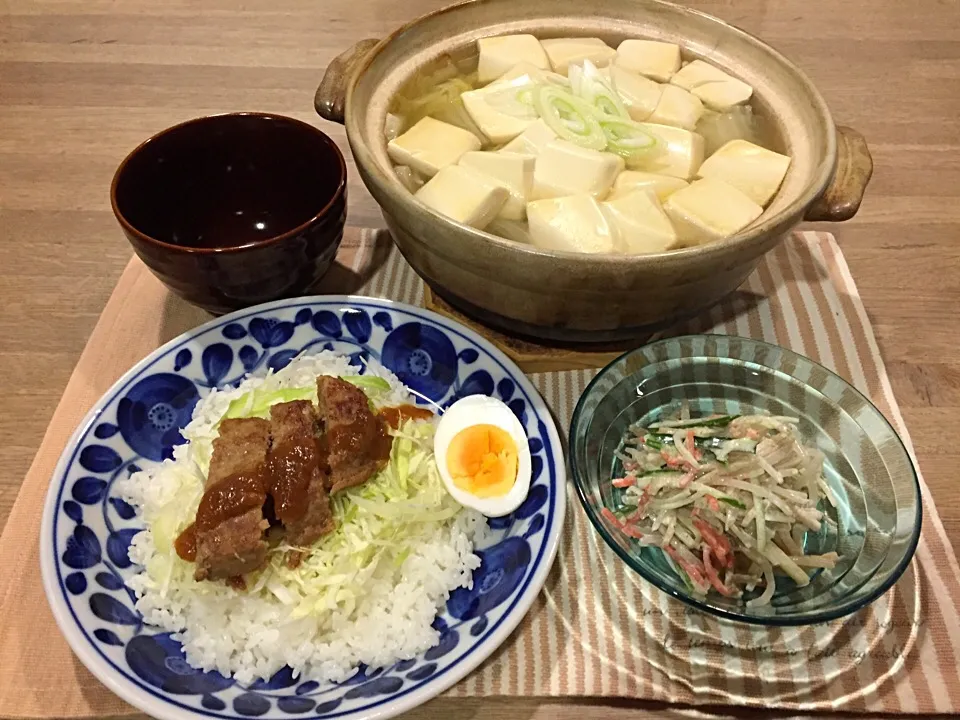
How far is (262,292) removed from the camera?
56.6 inches

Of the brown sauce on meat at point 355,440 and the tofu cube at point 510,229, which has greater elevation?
the tofu cube at point 510,229

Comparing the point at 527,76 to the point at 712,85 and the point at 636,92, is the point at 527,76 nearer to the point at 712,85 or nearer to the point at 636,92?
the point at 636,92

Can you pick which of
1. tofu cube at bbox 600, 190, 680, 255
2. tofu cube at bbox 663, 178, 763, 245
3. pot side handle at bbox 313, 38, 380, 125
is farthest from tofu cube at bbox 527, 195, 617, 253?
pot side handle at bbox 313, 38, 380, 125

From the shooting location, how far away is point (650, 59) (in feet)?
5.32

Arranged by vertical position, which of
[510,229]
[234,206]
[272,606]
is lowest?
[272,606]

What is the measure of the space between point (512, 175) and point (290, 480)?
27.6 inches

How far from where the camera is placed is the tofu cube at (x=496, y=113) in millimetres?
1475

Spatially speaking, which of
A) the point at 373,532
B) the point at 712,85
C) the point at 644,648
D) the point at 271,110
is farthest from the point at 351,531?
the point at 271,110

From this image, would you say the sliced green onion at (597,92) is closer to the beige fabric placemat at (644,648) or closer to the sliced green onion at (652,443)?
the sliced green onion at (652,443)

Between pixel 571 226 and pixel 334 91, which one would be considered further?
pixel 334 91

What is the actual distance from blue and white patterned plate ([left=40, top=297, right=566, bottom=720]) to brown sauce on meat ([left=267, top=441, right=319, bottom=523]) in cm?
24

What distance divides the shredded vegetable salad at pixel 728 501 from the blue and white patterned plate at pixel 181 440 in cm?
16

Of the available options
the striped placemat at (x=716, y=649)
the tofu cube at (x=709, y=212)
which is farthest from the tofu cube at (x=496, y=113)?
the striped placemat at (x=716, y=649)

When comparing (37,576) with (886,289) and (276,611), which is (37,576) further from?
(886,289)
